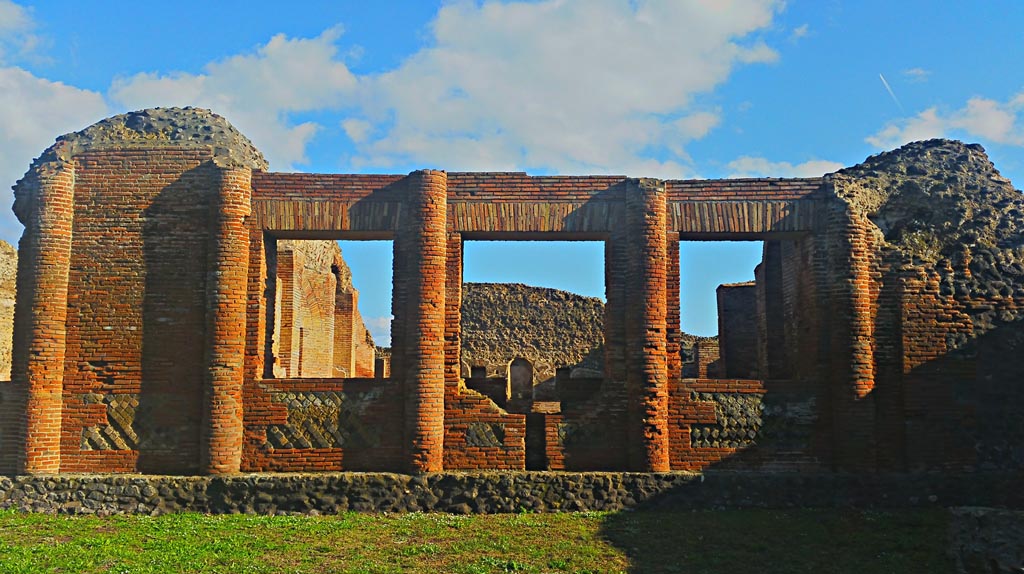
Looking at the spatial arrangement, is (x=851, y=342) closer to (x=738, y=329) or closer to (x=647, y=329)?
(x=647, y=329)

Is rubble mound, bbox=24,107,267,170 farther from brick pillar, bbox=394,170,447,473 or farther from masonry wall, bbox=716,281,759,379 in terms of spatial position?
masonry wall, bbox=716,281,759,379

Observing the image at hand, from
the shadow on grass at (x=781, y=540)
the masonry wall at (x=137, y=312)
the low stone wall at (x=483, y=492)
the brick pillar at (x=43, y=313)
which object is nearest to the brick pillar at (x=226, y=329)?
the masonry wall at (x=137, y=312)

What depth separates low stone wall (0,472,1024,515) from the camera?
956cm

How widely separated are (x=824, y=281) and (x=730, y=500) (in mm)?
2899

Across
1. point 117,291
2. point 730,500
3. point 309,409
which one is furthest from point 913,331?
point 117,291

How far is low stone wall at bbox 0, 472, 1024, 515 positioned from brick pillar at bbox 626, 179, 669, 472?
39 centimetres

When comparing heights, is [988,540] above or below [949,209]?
below

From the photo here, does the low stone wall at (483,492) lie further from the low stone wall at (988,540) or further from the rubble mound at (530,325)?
the rubble mound at (530,325)

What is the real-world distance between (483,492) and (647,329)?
2.75 meters

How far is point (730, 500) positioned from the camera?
991 centimetres

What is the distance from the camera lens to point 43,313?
389 inches

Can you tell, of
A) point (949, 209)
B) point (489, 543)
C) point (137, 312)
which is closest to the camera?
point (489, 543)

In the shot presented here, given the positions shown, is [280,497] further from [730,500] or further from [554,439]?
[730,500]

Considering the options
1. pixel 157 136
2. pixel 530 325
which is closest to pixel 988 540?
pixel 157 136
